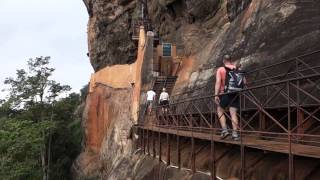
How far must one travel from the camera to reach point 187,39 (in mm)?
31016

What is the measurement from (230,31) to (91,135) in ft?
72.8

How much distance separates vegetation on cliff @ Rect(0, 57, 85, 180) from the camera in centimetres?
4000

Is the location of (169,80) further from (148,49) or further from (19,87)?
(19,87)

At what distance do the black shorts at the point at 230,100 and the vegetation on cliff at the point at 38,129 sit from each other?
30.4m

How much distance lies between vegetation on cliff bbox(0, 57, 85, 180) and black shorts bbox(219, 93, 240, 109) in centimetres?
3040

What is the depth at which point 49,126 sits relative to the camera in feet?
139

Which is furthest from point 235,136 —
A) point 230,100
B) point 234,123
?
point 230,100

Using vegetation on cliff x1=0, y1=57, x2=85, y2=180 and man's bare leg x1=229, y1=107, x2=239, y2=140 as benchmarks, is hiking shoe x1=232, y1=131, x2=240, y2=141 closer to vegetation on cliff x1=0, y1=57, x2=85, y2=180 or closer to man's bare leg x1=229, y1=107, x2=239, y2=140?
man's bare leg x1=229, y1=107, x2=239, y2=140

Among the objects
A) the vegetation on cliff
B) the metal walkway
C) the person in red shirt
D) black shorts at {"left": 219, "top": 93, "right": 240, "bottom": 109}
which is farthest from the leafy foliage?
black shorts at {"left": 219, "top": 93, "right": 240, "bottom": 109}

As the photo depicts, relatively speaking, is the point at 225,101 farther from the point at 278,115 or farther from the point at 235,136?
the point at 278,115

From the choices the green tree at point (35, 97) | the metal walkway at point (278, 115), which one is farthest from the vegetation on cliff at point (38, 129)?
the metal walkway at point (278, 115)

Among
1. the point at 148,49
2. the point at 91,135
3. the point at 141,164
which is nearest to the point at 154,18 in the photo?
the point at 148,49

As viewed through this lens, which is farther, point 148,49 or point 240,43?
point 148,49

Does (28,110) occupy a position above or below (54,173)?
above
